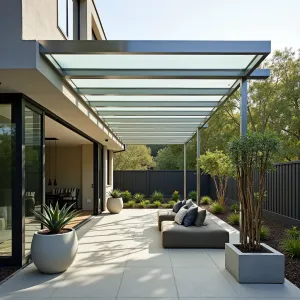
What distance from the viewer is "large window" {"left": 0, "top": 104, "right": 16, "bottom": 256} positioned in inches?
200

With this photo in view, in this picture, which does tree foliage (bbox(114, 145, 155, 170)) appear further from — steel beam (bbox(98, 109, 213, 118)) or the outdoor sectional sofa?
the outdoor sectional sofa

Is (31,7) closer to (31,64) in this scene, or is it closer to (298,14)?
(31,64)

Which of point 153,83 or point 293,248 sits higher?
point 153,83

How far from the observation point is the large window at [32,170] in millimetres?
5348

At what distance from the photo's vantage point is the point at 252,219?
457 cm

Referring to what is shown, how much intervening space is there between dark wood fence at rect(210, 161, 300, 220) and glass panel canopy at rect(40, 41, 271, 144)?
264cm

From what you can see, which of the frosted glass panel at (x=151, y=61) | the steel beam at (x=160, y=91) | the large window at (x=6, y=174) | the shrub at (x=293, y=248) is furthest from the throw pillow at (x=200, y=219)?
the large window at (x=6, y=174)

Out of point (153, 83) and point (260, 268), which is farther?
point (153, 83)

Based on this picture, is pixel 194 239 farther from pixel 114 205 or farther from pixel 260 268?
pixel 114 205

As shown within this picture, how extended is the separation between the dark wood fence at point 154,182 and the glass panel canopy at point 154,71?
405 inches

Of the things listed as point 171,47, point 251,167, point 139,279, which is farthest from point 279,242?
point 171,47

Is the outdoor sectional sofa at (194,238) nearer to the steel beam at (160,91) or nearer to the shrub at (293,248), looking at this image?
the shrub at (293,248)

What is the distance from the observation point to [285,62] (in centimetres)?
1656

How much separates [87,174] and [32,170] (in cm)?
774
